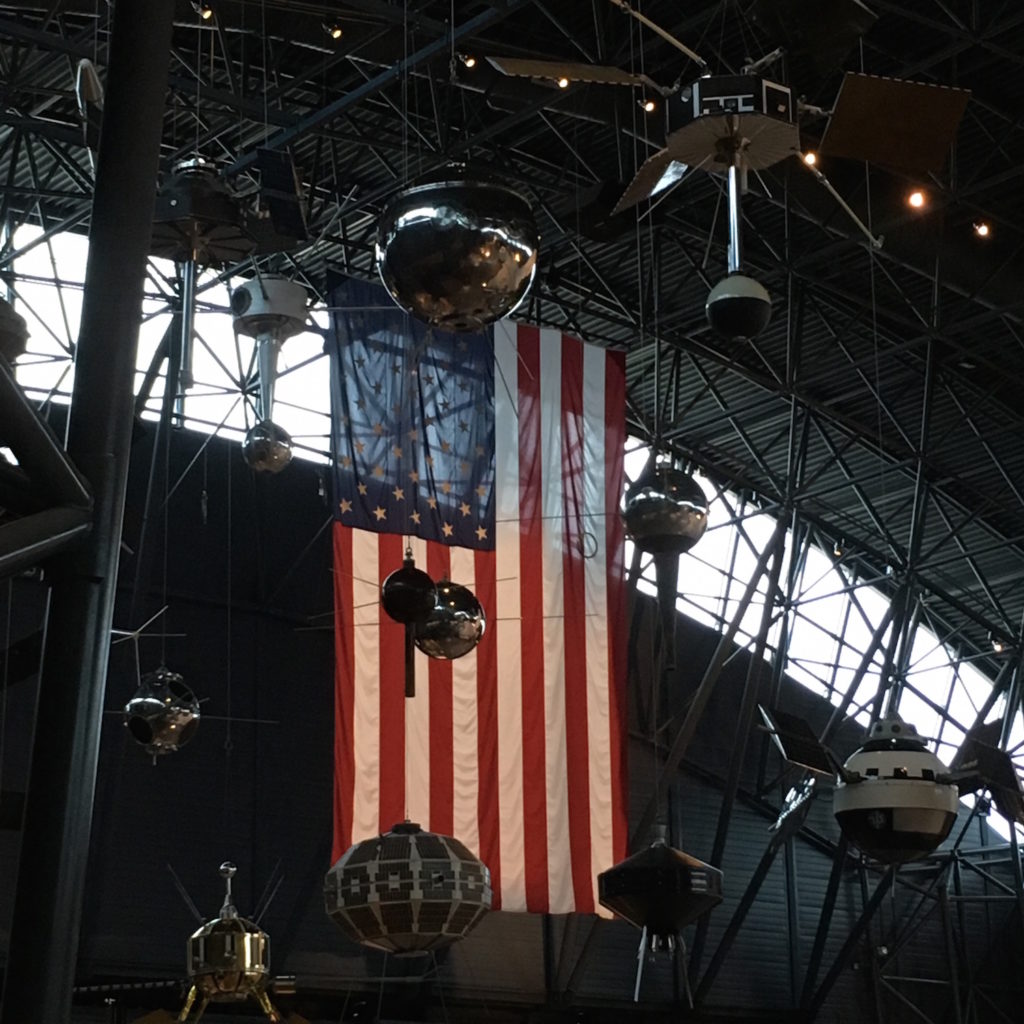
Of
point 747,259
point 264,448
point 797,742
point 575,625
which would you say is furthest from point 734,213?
point 747,259

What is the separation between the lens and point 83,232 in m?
14.6

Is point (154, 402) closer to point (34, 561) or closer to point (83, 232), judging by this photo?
point (83, 232)

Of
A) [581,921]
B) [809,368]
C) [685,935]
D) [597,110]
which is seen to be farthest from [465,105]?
[685,935]

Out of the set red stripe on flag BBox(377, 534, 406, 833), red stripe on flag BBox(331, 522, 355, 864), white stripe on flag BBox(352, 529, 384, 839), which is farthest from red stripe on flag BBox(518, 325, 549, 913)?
red stripe on flag BBox(331, 522, 355, 864)

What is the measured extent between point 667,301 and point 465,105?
148 inches

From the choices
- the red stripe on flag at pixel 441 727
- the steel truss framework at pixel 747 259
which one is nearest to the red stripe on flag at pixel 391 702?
the red stripe on flag at pixel 441 727

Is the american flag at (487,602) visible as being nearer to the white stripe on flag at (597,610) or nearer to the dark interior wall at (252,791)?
the white stripe on flag at (597,610)

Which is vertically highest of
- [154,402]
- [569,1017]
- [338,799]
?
[154,402]

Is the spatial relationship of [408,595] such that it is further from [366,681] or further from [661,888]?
[366,681]

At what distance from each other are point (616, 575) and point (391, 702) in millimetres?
1707

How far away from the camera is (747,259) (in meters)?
14.7

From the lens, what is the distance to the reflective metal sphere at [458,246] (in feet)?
12.0

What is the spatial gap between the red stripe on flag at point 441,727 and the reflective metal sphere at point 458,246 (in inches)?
231

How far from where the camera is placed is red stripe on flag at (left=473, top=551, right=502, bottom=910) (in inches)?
377
